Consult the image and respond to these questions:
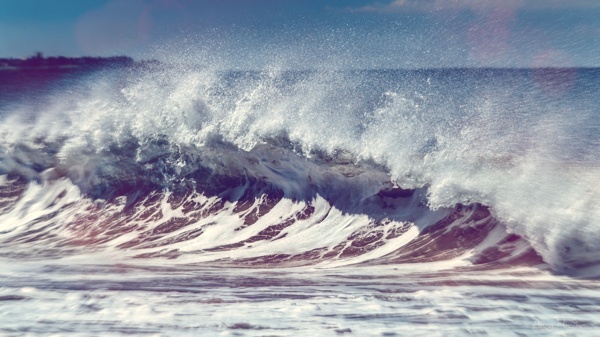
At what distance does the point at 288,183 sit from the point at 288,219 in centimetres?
75

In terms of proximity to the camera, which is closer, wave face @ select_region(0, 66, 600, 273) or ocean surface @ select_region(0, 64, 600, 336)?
ocean surface @ select_region(0, 64, 600, 336)

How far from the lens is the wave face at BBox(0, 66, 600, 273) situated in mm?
6312

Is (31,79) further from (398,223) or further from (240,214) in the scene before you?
(398,223)

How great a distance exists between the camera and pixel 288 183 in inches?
324

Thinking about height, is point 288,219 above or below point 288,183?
below

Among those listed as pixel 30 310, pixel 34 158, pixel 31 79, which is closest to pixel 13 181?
pixel 34 158

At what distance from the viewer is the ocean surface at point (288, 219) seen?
4.44 m

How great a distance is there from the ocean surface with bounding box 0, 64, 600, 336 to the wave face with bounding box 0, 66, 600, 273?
0.03 m

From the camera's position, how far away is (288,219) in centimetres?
762

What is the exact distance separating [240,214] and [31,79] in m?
21.6

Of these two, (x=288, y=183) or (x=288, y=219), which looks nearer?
(x=288, y=219)

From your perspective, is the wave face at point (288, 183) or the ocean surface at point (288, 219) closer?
the ocean surface at point (288, 219)

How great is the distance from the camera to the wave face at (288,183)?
6.31m

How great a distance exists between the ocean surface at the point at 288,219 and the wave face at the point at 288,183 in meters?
0.03
